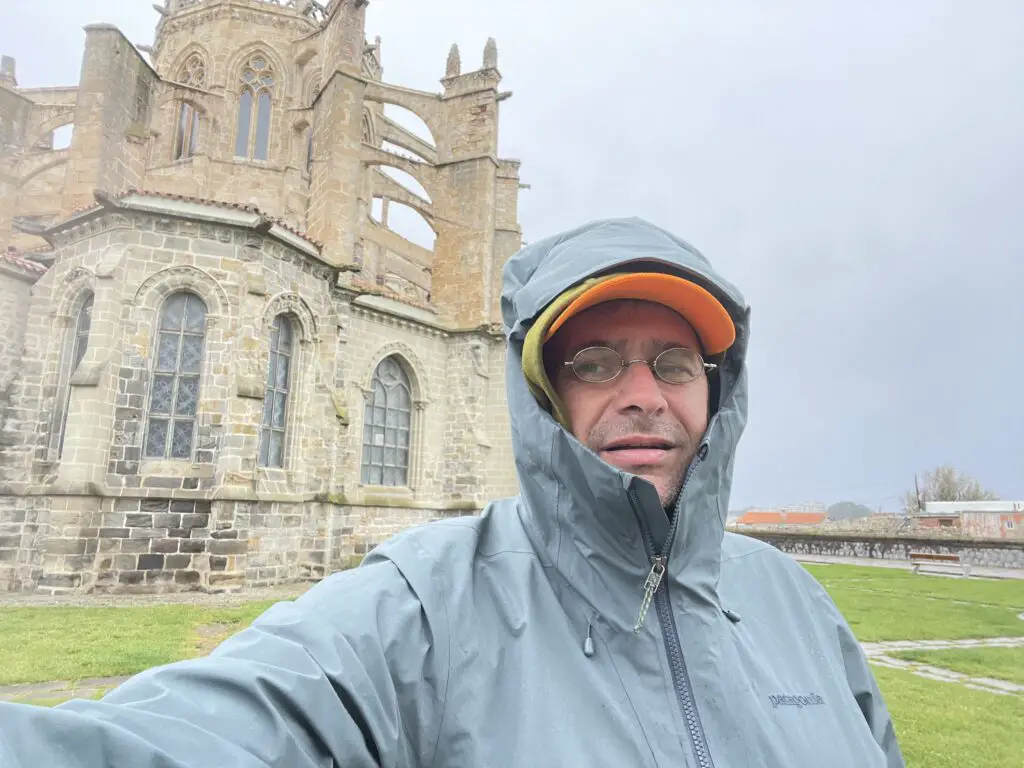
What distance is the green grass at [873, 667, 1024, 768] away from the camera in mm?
4027

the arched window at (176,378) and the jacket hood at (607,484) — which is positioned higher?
the arched window at (176,378)

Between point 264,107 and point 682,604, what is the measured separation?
2420 cm

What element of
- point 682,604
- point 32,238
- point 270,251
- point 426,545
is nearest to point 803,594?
point 682,604

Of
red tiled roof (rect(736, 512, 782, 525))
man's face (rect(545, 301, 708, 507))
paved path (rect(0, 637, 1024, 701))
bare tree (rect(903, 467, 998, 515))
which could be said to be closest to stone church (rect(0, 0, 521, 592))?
paved path (rect(0, 637, 1024, 701))

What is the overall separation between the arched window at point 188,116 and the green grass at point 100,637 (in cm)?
1679

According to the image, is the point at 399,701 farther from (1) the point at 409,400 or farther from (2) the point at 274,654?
(1) the point at 409,400

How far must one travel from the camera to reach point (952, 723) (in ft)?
15.3

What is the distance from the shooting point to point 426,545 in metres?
1.15

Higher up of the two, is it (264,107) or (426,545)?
(264,107)

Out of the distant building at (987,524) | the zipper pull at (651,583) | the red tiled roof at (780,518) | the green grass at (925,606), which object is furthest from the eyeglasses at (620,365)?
the red tiled roof at (780,518)

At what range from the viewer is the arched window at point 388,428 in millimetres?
15430

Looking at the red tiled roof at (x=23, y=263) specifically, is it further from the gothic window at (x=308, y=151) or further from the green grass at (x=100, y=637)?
the gothic window at (x=308, y=151)

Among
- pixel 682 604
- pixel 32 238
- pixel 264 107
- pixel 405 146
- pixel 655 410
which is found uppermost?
pixel 264 107

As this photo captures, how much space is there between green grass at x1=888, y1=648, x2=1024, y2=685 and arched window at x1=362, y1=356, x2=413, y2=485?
1146 cm
